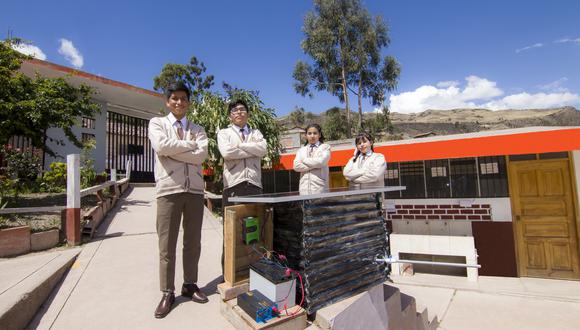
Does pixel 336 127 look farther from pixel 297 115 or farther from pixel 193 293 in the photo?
pixel 193 293

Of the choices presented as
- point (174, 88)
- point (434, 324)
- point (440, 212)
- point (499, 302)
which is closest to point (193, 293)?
point (174, 88)

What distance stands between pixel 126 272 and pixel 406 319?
3.41 metres

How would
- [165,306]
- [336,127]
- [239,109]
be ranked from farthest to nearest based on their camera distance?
[336,127] → [239,109] → [165,306]

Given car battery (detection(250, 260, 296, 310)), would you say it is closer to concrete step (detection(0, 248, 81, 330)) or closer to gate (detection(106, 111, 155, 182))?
concrete step (detection(0, 248, 81, 330))

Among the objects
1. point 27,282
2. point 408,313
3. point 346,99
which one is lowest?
point 408,313

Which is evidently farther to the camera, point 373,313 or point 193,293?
point 373,313

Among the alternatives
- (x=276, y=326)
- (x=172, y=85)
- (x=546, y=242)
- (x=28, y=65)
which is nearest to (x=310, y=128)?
(x=172, y=85)

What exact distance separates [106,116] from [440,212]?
16.3 meters

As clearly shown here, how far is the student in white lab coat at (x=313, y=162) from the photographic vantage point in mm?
3537

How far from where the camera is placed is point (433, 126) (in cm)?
3881

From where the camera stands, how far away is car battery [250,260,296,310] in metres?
1.93

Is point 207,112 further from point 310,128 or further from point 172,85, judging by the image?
point 172,85

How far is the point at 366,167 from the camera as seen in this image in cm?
384

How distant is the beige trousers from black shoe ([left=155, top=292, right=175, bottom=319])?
1.8 inches
